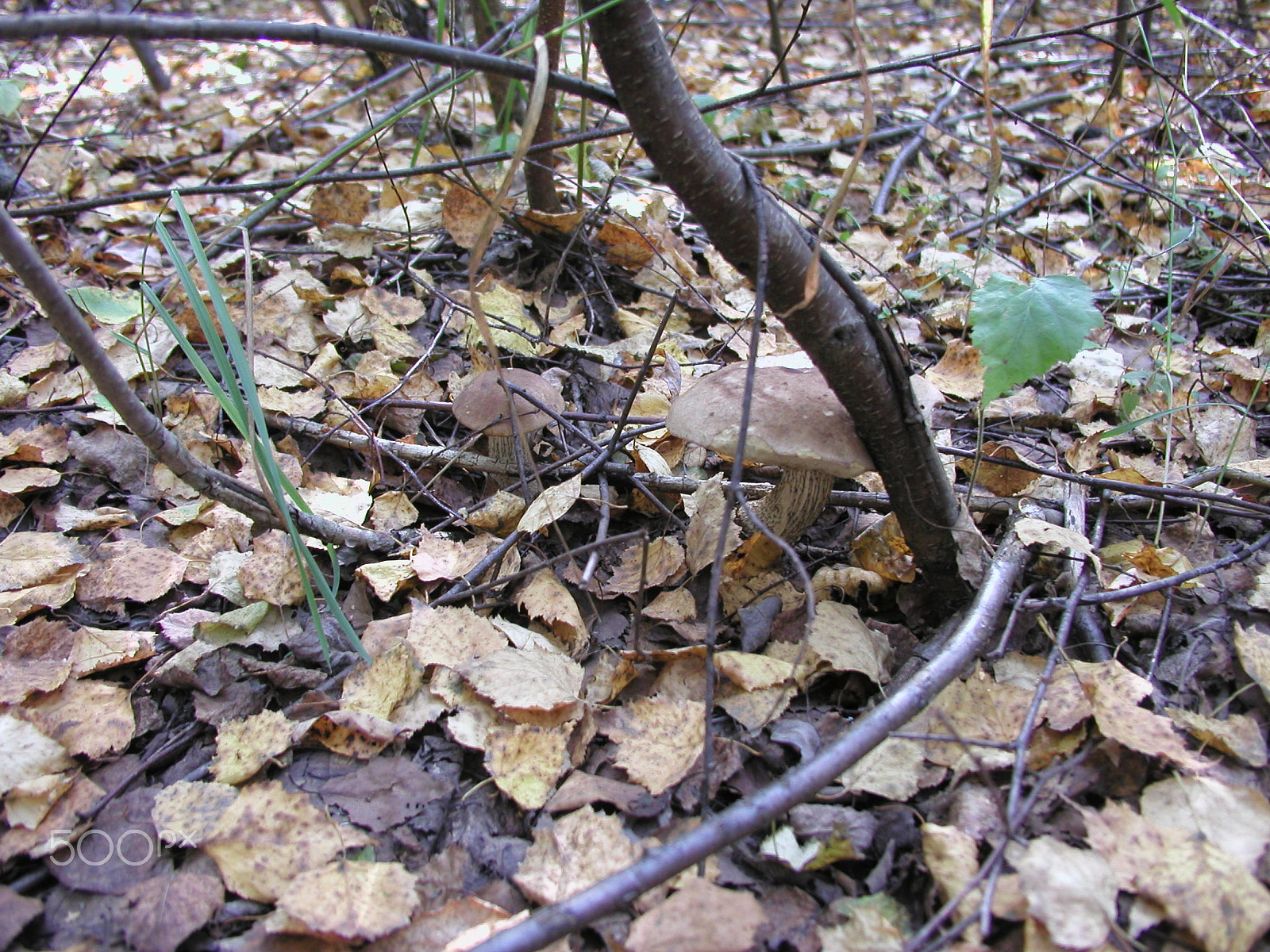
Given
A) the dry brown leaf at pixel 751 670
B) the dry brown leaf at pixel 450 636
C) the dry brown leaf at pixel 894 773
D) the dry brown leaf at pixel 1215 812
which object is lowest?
the dry brown leaf at pixel 1215 812

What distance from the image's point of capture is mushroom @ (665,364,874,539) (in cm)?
157

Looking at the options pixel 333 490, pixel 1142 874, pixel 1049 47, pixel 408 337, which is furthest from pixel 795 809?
pixel 1049 47

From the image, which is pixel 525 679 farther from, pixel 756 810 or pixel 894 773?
pixel 894 773

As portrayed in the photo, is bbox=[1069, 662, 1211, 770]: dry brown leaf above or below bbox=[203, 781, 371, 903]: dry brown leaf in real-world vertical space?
below

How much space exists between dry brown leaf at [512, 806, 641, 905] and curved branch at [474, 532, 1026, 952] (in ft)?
0.57

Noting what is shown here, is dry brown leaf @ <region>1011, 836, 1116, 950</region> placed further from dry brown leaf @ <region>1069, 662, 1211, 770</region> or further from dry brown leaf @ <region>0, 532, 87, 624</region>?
dry brown leaf @ <region>0, 532, 87, 624</region>

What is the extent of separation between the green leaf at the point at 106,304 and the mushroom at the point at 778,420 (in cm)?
201

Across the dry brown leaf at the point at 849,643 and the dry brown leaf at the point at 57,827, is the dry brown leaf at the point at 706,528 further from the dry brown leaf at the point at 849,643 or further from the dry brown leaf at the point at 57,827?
the dry brown leaf at the point at 57,827

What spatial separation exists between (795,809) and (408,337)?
6.98ft

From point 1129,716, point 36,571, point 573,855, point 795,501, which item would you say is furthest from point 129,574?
point 1129,716

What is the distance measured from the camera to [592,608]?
191cm

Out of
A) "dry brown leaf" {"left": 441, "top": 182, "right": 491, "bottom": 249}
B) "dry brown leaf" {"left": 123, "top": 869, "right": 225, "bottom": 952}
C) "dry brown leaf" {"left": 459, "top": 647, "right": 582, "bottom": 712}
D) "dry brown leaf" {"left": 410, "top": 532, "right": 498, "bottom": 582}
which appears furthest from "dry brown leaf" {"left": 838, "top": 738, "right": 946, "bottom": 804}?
"dry brown leaf" {"left": 441, "top": 182, "right": 491, "bottom": 249}

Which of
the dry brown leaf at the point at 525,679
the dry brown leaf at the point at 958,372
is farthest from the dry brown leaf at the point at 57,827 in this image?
the dry brown leaf at the point at 958,372

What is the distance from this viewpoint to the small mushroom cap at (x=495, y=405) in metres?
2.11
